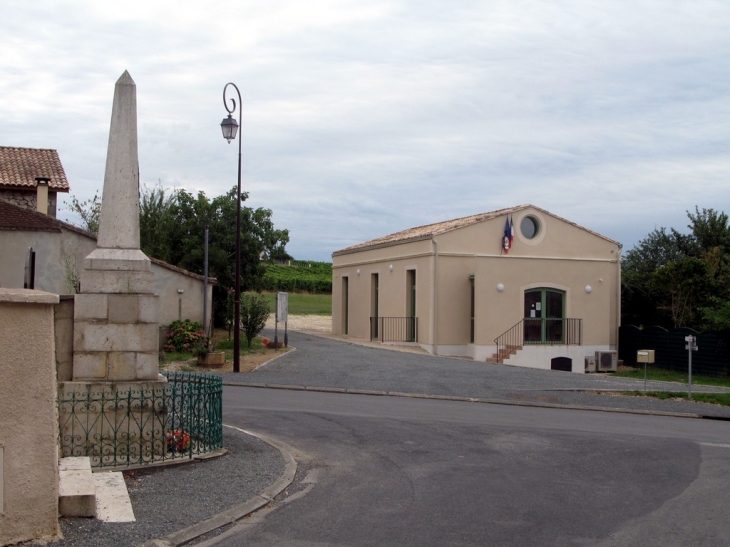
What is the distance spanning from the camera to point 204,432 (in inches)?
395

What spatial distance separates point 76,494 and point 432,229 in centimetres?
2771

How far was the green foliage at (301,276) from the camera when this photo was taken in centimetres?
6956

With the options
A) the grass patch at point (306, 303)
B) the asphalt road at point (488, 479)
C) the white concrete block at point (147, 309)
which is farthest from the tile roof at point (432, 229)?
the white concrete block at point (147, 309)

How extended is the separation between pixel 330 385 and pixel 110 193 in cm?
1002

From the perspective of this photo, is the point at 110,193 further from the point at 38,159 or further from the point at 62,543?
the point at 38,159

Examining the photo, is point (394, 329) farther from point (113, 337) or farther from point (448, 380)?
point (113, 337)

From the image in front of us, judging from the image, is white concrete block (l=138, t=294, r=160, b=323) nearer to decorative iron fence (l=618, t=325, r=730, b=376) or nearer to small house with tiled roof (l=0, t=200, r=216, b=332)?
small house with tiled roof (l=0, t=200, r=216, b=332)

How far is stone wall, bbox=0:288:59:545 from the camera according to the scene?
20.3 feet

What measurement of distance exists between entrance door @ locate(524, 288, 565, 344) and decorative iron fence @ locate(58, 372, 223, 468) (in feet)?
71.7

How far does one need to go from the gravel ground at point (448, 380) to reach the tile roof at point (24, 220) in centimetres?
805

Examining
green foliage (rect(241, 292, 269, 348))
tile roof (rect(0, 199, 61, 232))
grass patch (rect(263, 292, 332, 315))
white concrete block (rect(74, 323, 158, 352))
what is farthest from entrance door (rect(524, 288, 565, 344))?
grass patch (rect(263, 292, 332, 315))

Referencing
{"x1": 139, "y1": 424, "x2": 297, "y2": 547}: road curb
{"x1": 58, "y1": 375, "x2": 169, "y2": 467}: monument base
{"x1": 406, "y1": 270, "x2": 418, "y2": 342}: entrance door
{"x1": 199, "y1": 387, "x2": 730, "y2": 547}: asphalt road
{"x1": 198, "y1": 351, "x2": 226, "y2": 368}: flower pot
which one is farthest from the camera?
{"x1": 406, "y1": 270, "x2": 418, "y2": 342}: entrance door

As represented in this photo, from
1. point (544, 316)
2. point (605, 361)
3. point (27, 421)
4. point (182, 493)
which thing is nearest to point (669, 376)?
point (605, 361)

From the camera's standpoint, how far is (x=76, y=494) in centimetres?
695
